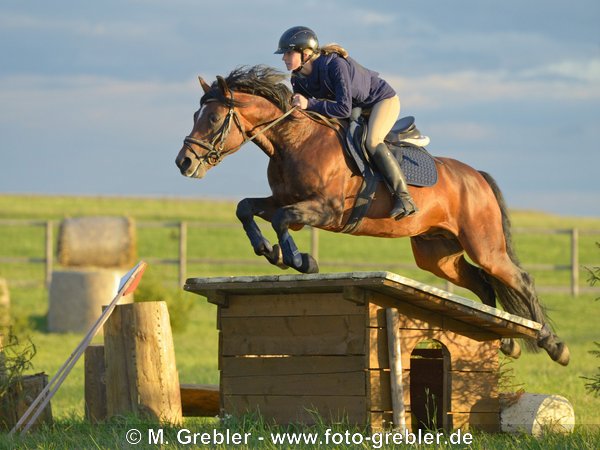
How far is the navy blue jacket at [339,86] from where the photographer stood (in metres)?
6.67

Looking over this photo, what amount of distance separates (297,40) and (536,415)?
2.80 metres

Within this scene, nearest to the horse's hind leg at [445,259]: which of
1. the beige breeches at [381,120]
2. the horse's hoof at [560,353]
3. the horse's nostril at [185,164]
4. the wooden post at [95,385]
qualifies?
the horse's hoof at [560,353]

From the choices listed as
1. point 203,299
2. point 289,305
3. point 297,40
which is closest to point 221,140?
point 297,40

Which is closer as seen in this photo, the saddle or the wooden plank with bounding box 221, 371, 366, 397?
the wooden plank with bounding box 221, 371, 366, 397

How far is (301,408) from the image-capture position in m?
6.14

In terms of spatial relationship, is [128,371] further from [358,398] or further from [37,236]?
[37,236]

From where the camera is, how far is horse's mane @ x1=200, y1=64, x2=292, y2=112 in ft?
21.8

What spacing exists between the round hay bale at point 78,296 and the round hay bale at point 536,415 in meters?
10.1

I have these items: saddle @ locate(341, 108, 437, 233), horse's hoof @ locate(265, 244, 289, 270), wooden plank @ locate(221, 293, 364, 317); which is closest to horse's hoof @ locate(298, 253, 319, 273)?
horse's hoof @ locate(265, 244, 289, 270)

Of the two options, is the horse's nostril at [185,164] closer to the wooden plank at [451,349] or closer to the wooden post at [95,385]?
the wooden plank at [451,349]

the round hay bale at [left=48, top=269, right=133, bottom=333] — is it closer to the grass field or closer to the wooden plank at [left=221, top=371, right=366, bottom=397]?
the grass field

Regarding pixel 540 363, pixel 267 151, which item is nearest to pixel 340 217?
pixel 267 151

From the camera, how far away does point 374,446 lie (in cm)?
537

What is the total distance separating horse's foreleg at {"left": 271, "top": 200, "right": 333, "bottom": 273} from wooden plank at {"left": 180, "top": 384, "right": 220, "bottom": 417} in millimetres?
1481
